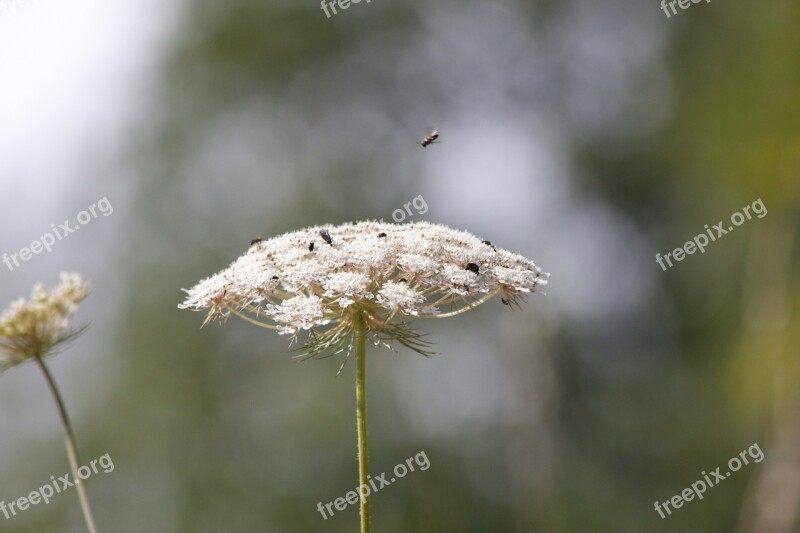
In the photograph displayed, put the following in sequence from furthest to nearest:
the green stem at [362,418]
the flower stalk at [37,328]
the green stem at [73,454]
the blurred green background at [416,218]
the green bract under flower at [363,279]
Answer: the blurred green background at [416,218] < the green bract under flower at [363,279] < the green stem at [362,418] < the flower stalk at [37,328] < the green stem at [73,454]

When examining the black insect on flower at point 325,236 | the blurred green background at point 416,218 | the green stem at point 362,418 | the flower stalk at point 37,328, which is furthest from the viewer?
the blurred green background at point 416,218

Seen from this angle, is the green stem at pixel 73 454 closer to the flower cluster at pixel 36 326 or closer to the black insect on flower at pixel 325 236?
the flower cluster at pixel 36 326

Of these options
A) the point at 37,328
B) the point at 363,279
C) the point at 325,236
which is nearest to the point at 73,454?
the point at 37,328

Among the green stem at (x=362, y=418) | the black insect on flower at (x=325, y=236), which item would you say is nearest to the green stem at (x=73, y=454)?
the green stem at (x=362, y=418)

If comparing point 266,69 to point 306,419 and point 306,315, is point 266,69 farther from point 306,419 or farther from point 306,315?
point 306,315

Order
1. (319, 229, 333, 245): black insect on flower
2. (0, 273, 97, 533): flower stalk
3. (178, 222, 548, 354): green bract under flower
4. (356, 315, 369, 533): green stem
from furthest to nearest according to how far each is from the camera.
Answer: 1. (319, 229, 333, 245): black insect on flower
2. (178, 222, 548, 354): green bract under flower
3. (356, 315, 369, 533): green stem
4. (0, 273, 97, 533): flower stalk

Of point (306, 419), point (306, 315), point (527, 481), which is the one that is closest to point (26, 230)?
point (306, 419)

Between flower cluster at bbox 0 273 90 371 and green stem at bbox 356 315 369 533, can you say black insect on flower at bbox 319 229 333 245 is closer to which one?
green stem at bbox 356 315 369 533

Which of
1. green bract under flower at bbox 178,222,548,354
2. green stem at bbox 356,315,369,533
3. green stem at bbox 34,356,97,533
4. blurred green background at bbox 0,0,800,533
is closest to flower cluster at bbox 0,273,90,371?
green stem at bbox 34,356,97,533
